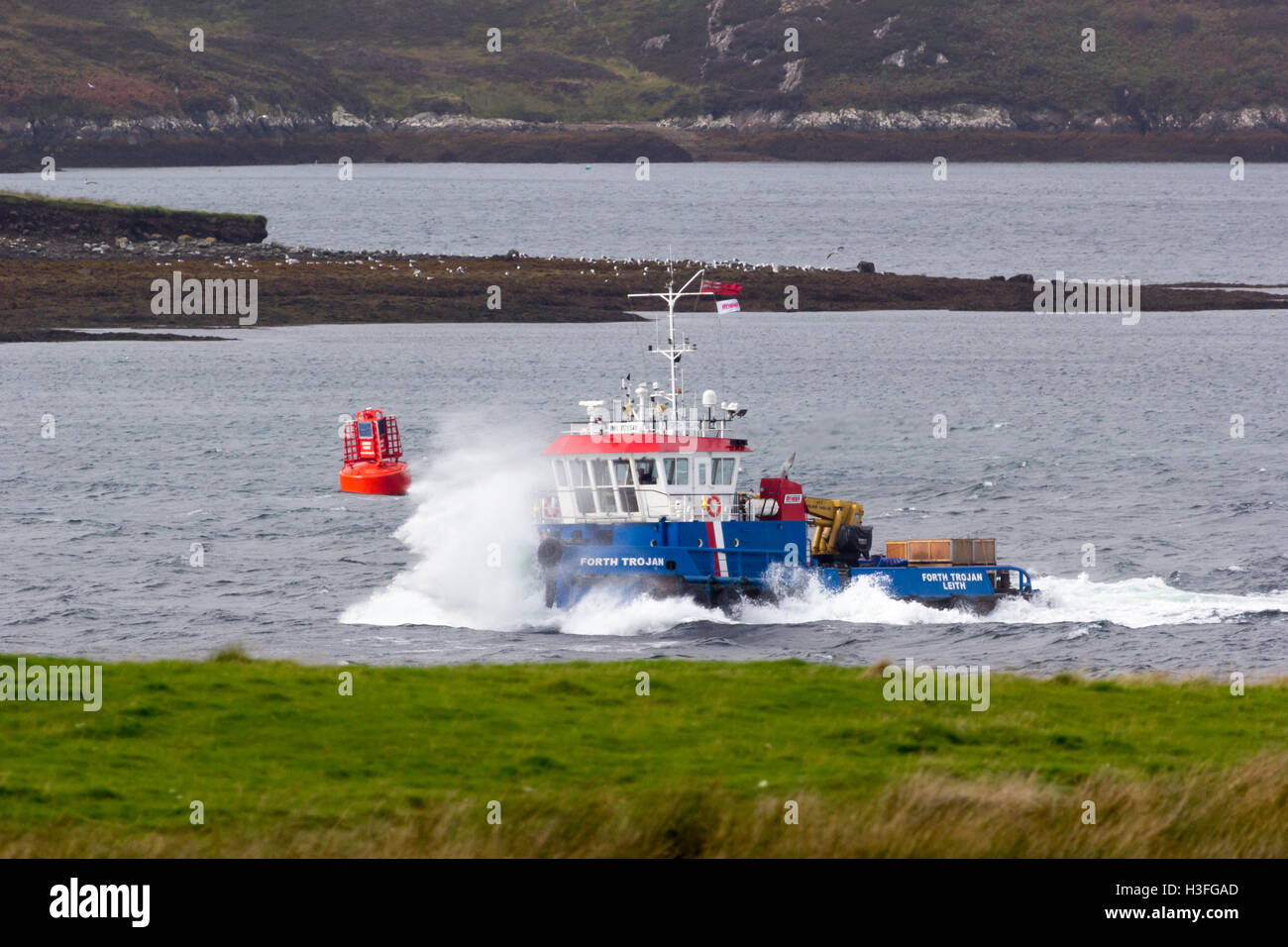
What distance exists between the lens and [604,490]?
38500 mm

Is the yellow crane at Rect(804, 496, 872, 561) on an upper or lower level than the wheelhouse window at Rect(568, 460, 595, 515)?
lower

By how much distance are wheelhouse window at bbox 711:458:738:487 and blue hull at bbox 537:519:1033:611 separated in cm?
134

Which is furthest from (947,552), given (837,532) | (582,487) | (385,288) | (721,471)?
(385,288)

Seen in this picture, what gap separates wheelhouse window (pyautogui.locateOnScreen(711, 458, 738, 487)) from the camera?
3847 cm

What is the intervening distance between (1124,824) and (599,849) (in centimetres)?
499

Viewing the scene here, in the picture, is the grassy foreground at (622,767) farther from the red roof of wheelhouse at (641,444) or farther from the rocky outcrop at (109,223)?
the rocky outcrop at (109,223)

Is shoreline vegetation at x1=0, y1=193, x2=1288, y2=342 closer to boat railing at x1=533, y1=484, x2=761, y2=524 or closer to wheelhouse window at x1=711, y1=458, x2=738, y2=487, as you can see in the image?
boat railing at x1=533, y1=484, x2=761, y2=524

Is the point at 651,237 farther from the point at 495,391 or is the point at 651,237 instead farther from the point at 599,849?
the point at 599,849

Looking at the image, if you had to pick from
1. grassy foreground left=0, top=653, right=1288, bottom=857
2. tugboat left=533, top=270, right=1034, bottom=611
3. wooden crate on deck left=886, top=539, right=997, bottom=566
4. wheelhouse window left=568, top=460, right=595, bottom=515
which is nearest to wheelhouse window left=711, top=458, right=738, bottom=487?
tugboat left=533, top=270, right=1034, bottom=611

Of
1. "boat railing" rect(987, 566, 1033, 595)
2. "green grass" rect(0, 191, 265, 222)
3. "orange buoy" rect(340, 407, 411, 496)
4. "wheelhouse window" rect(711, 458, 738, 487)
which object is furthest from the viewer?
"green grass" rect(0, 191, 265, 222)

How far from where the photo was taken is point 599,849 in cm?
1536

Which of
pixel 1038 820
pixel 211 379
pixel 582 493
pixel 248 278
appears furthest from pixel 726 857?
pixel 248 278

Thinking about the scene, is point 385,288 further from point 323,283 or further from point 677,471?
point 677,471

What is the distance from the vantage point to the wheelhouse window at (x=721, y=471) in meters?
38.5
